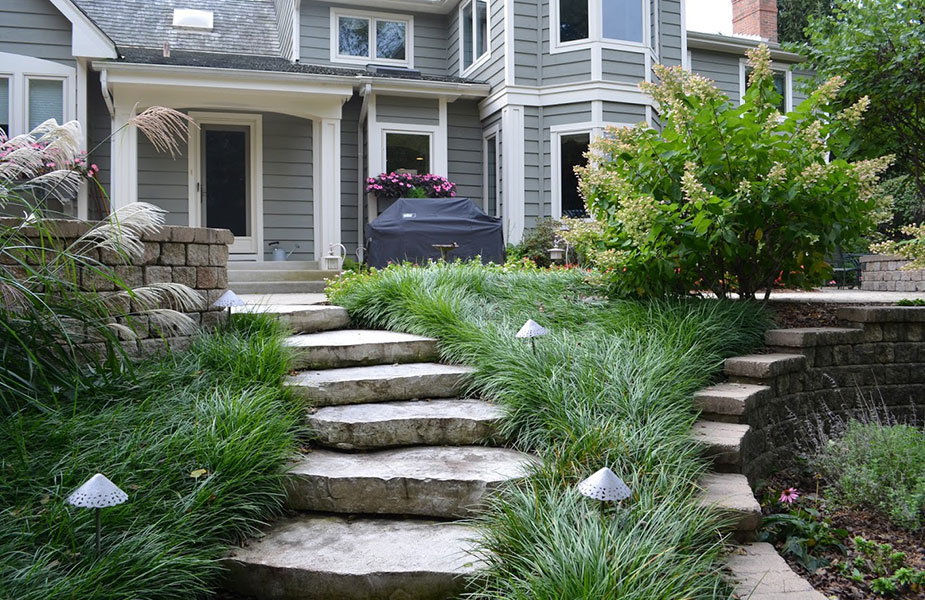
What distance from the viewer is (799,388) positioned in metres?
4.18

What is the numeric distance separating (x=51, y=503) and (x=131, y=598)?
532mm

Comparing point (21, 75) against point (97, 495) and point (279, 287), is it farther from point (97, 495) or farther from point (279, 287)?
point (97, 495)

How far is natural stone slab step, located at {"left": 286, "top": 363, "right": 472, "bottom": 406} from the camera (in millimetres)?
3619

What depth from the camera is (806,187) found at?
3.98 m

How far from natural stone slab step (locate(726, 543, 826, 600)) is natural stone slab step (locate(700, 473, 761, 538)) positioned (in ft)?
0.25

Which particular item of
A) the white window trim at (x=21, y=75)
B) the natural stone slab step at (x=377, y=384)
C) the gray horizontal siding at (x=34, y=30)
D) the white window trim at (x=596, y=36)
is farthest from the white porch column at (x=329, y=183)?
the natural stone slab step at (x=377, y=384)

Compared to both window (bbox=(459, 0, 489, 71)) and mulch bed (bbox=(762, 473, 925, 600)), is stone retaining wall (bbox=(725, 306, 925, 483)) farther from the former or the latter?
window (bbox=(459, 0, 489, 71))

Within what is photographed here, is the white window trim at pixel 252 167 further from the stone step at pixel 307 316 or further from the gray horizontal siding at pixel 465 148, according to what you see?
the stone step at pixel 307 316

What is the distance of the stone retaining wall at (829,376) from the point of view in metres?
3.76

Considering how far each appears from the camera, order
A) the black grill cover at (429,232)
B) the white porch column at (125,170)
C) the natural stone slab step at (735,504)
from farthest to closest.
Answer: the black grill cover at (429,232) < the white porch column at (125,170) < the natural stone slab step at (735,504)

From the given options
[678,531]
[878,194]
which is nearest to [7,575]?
[678,531]

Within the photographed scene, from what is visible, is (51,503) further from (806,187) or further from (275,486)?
(806,187)

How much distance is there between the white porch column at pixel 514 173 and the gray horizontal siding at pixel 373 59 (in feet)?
8.60

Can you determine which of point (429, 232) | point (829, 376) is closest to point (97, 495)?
point (829, 376)
